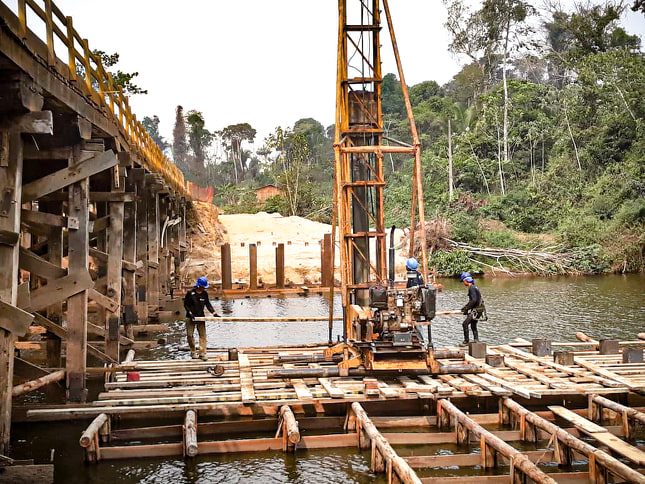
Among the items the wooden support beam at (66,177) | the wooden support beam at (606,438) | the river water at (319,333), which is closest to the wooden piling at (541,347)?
the wooden support beam at (606,438)

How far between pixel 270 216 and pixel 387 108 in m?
31.0

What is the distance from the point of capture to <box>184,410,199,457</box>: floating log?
840 centimetres

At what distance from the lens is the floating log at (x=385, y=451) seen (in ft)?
23.1

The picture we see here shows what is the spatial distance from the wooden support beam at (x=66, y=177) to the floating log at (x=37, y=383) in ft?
7.69

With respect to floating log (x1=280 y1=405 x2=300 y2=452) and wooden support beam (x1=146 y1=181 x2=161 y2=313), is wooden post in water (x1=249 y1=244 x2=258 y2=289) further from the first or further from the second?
floating log (x1=280 y1=405 x2=300 y2=452)

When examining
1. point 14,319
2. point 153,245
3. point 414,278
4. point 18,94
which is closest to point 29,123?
point 18,94

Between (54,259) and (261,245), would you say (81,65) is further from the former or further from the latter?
(261,245)

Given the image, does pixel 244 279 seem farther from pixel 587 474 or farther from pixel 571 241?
pixel 587 474

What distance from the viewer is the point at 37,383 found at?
9703 millimetres

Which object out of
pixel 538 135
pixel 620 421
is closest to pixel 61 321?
pixel 620 421

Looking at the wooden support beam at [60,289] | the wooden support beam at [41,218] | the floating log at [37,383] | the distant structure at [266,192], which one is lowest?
the floating log at [37,383]

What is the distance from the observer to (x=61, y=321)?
1430 centimetres

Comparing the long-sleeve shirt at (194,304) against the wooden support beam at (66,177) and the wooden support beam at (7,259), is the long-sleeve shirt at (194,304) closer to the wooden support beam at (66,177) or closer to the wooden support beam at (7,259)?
the wooden support beam at (66,177)

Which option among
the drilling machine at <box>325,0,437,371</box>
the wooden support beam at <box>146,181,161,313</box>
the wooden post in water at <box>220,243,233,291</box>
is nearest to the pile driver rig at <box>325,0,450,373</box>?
the drilling machine at <box>325,0,437,371</box>
